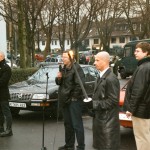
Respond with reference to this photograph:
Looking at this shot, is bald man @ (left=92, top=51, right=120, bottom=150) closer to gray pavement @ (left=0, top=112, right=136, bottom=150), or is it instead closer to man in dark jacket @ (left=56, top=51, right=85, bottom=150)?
man in dark jacket @ (left=56, top=51, right=85, bottom=150)

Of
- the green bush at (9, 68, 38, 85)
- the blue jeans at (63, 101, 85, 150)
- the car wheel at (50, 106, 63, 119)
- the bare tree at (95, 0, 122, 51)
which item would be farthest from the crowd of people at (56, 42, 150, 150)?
the bare tree at (95, 0, 122, 51)

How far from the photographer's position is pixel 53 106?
993cm

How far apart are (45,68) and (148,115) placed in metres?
6.59

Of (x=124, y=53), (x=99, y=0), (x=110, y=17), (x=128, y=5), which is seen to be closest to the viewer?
(x=99, y=0)

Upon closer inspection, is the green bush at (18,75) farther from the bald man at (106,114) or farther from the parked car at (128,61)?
the parked car at (128,61)

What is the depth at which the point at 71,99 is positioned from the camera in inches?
259

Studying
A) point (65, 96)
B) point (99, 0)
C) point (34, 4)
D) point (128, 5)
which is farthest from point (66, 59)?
point (128, 5)

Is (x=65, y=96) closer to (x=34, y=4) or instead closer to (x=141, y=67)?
(x=141, y=67)

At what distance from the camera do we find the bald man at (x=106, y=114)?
499 cm

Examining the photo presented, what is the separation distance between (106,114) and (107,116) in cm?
3

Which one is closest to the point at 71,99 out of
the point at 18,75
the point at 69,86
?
the point at 69,86

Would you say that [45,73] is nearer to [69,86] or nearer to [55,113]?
[55,113]

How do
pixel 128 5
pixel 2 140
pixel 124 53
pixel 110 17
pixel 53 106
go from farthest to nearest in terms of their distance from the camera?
pixel 110 17
pixel 128 5
pixel 124 53
pixel 53 106
pixel 2 140

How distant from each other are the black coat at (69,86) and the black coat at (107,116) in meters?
1.46
